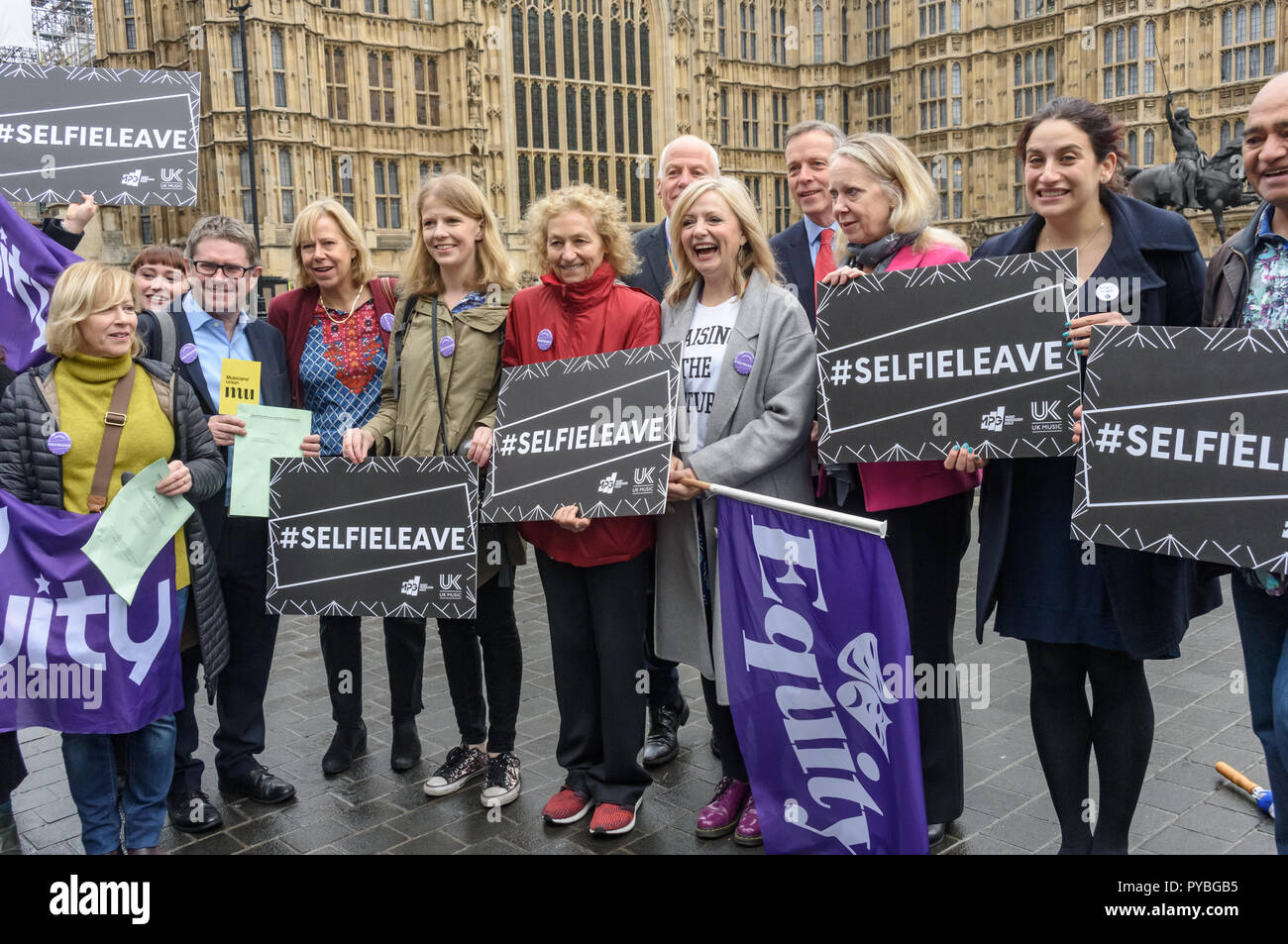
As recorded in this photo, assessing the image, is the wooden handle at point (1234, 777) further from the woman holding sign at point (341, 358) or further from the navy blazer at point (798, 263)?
the woman holding sign at point (341, 358)

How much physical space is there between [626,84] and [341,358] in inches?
1347

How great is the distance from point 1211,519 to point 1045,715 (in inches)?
35.5

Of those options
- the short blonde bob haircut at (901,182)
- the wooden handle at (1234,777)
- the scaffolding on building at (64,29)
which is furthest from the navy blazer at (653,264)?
the scaffolding on building at (64,29)

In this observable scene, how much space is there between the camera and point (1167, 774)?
4.12m

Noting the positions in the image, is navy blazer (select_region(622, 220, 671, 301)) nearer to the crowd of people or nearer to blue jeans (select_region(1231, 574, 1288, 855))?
the crowd of people

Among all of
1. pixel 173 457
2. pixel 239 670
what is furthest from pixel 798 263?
pixel 239 670

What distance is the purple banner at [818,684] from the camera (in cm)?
290

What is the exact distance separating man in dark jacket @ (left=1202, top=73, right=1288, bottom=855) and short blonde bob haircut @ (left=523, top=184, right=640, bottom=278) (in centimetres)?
197

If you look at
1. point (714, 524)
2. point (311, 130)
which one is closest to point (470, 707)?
point (714, 524)

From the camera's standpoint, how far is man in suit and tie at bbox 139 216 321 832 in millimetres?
4078

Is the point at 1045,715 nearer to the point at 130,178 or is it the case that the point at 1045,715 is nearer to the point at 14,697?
the point at 14,697

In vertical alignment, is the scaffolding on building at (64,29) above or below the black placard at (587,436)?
above

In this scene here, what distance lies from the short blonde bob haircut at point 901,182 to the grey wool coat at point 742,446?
0.48m

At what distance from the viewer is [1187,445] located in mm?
2662
